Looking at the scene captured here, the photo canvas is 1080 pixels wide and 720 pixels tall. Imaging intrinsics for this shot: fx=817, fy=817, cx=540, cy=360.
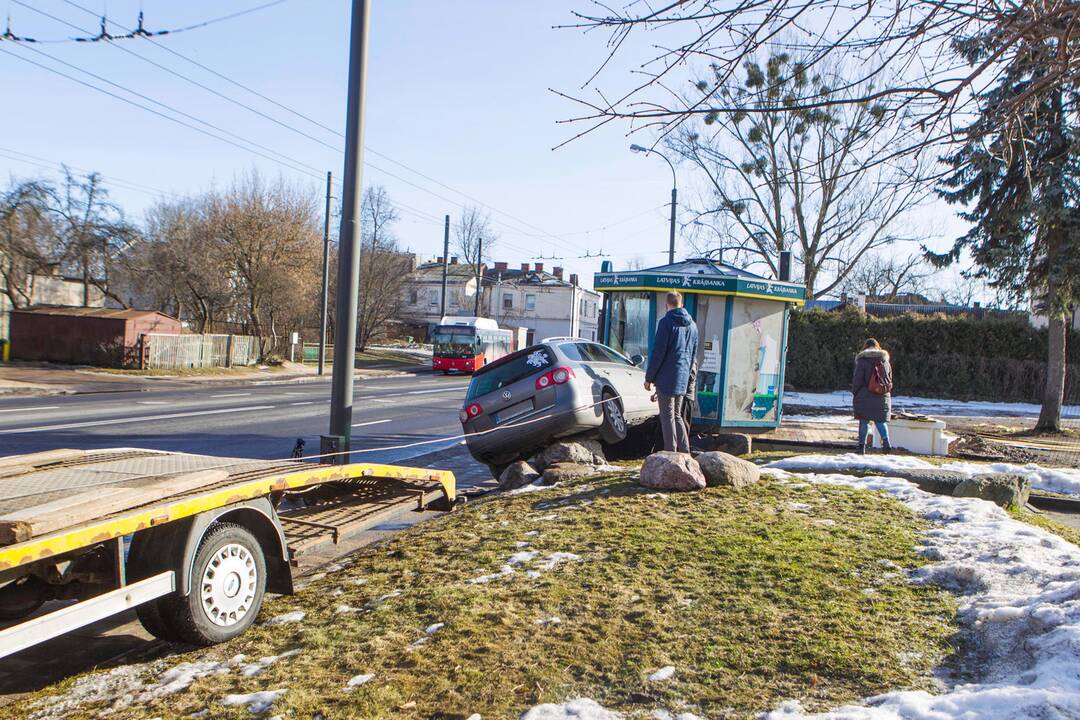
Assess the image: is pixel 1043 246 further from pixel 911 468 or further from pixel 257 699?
pixel 257 699

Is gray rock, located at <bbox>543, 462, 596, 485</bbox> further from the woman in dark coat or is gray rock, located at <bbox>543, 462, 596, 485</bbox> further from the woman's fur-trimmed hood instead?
the woman's fur-trimmed hood

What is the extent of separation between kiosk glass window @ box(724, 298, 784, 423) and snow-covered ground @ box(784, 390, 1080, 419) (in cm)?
1083

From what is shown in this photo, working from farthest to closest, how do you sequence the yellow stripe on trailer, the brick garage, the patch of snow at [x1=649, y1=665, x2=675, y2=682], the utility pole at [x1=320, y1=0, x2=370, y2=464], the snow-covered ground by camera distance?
the brick garage → the snow-covered ground → the utility pole at [x1=320, y1=0, x2=370, y2=464] → the patch of snow at [x1=649, y1=665, x2=675, y2=682] → the yellow stripe on trailer

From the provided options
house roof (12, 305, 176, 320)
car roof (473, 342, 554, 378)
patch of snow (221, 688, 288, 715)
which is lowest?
patch of snow (221, 688, 288, 715)

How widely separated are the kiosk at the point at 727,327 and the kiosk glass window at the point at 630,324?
0.02m

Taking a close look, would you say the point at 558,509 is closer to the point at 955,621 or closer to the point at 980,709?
the point at 955,621

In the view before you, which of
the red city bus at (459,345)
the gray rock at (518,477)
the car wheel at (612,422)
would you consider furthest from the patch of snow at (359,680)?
the red city bus at (459,345)

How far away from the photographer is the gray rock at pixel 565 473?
8.34 m

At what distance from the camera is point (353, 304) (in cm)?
832

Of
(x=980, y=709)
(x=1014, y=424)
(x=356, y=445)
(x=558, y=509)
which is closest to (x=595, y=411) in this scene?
(x=558, y=509)

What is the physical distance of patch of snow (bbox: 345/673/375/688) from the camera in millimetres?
3693

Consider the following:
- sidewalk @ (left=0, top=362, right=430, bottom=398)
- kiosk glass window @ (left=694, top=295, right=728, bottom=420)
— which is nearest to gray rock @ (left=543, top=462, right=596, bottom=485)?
kiosk glass window @ (left=694, top=295, right=728, bottom=420)

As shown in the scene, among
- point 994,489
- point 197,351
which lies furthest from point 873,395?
point 197,351

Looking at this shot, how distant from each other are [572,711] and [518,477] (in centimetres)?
551
